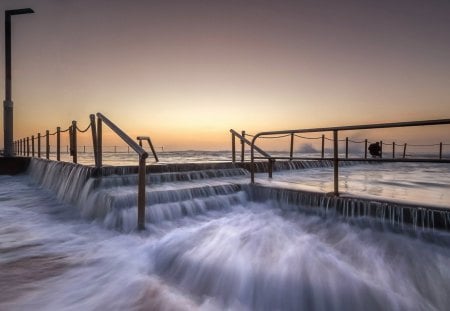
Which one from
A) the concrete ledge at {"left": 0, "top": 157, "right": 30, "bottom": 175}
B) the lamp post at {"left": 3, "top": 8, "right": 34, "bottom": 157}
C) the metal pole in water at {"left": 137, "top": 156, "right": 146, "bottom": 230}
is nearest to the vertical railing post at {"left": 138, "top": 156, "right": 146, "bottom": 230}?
the metal pole in water at {"left": 137, "top": 156, "right": 146, "bottom": 230}

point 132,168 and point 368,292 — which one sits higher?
point 132,168

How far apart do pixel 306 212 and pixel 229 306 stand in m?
2.55

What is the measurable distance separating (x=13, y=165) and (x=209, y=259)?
12.8 m

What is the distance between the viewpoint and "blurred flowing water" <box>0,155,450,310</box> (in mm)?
2301

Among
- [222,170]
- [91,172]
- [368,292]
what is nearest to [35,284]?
[368,292]

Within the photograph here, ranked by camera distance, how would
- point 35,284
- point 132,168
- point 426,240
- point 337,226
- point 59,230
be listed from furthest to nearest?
point 132,168 < point 59,230 < point 337,226 < point 426,240 < point 35,284

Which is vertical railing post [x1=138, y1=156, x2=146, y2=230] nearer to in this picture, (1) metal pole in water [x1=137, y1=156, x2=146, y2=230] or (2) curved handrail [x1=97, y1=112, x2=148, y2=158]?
(1) metal pole in water [x1=137, y1=156, x2=146, y2=230]

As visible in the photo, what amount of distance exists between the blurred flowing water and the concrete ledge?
8.36 meters

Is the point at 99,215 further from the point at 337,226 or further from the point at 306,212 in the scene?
the point at 337,226

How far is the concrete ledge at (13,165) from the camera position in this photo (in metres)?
11.5

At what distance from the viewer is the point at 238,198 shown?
211 inches

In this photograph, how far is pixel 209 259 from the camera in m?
3.03

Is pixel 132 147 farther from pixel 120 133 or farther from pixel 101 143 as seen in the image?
pixel 101 143

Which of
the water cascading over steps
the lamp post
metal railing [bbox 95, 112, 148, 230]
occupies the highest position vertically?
the lamp post
